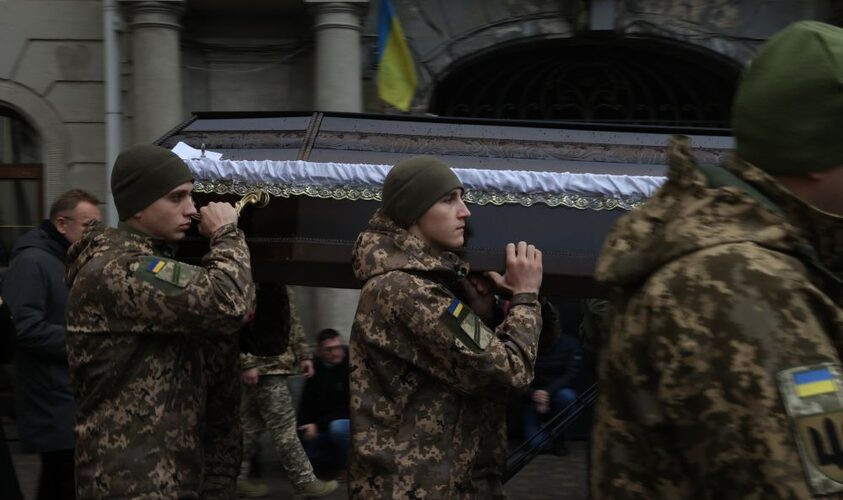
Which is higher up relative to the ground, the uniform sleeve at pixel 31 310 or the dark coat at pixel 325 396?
the uniform sleeve at pixel 31 310

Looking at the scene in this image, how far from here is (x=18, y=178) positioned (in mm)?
9281

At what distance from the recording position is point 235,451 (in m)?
3.54

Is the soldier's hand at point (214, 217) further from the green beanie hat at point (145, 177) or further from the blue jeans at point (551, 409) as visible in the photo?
the blue jeans at point (551, 409)

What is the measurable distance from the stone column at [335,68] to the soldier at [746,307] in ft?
22.8

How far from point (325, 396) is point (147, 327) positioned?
13.2ft

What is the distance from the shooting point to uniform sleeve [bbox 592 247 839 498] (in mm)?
1377

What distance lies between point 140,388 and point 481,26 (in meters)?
6.80

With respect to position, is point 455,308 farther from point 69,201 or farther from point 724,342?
point 69,201

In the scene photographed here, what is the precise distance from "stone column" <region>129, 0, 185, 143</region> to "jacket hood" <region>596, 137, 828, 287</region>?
7374 millimetres

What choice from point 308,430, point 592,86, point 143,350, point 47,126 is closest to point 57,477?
point 143,350

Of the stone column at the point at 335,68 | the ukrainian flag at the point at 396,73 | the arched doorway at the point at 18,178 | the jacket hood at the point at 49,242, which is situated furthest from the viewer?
the arched doorway at the point at 18,178

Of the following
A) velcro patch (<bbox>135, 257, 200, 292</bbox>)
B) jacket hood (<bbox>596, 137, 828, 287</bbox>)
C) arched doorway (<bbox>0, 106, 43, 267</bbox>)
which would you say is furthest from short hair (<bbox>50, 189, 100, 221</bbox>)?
arched doorway (<bbox>0, 106, 43, 267</bbox>)

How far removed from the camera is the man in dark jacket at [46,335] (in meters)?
4.75

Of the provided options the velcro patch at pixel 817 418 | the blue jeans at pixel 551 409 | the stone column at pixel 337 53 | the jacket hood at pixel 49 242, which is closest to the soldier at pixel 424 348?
the velcro patch at pixel 817 418
